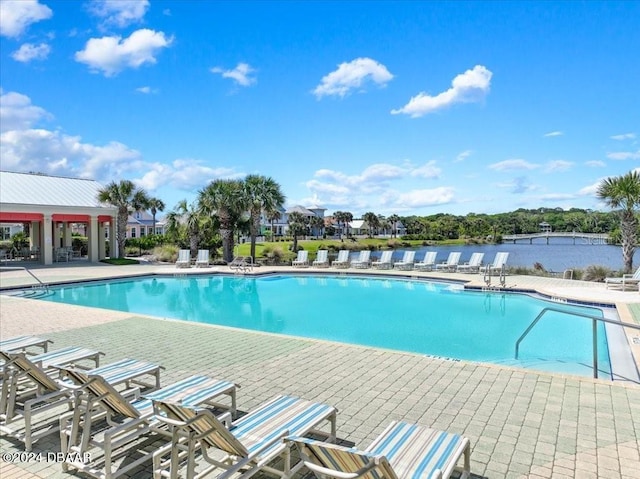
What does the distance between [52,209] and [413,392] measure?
994 inches

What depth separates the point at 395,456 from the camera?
302cm

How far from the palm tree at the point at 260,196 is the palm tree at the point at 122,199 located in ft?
23.5

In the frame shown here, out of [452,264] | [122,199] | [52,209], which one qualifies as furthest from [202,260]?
[452,264]

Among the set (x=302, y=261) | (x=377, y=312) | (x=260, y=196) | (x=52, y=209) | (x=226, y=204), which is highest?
(x=260, y=196)

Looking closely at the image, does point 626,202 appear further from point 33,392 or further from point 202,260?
point 33,392

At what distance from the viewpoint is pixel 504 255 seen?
1869 centimetres

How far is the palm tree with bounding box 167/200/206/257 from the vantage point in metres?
25.2

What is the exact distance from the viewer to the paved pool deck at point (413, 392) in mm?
3709

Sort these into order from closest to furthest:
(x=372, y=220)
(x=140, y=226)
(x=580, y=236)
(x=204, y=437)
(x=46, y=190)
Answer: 1. (x=204, y=437)
2. (x=46, y=190)
3. (x=140, y=226)
4. (x=580, y=236)
5. (x=372, y=220)

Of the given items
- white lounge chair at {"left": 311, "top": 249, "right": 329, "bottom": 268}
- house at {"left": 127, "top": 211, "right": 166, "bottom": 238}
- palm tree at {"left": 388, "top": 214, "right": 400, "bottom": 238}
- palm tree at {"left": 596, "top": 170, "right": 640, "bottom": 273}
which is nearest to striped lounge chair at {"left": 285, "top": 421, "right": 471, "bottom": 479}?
A: palm tree at {"left": 596, "top": 170, "right": 640, "bottom": 273}

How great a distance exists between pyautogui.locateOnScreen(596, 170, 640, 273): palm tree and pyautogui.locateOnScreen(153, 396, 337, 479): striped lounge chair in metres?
19.4

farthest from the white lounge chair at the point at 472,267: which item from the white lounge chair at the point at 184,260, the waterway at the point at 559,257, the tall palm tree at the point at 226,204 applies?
the white lounge chair at the point at 184,260

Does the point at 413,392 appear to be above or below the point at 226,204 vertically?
below

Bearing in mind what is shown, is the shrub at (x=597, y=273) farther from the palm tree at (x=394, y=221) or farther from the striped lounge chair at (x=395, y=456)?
the palm tree at (x=394, y=221)
